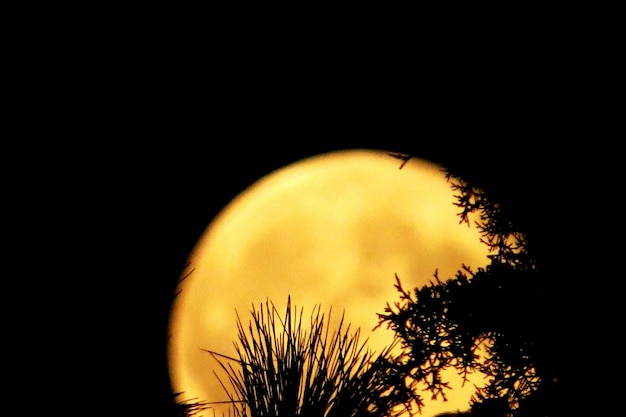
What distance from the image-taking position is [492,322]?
0.67 metres

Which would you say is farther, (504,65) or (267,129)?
(267,129)

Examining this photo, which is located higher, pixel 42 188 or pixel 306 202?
pixel 42 188

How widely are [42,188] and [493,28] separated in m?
1.03

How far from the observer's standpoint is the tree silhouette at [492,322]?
0.65m

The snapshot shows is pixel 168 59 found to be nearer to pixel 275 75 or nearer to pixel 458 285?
pixel 275 75

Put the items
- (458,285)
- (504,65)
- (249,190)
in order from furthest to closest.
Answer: (504,65), (249,190), (458,285)

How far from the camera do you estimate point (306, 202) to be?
78 cm

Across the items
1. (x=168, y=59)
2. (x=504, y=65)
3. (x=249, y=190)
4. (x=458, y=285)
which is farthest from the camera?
(x=168, y=59)

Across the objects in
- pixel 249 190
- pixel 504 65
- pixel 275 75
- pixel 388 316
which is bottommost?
pixel 388 316

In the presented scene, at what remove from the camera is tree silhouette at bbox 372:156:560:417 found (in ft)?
2.12

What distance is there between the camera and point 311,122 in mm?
1186

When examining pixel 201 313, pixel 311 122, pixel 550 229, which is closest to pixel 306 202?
pixel 201 313

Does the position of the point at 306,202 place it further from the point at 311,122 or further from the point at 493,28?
the point at 493,28

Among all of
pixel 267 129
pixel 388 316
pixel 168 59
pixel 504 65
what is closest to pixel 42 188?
pixel 168 59
